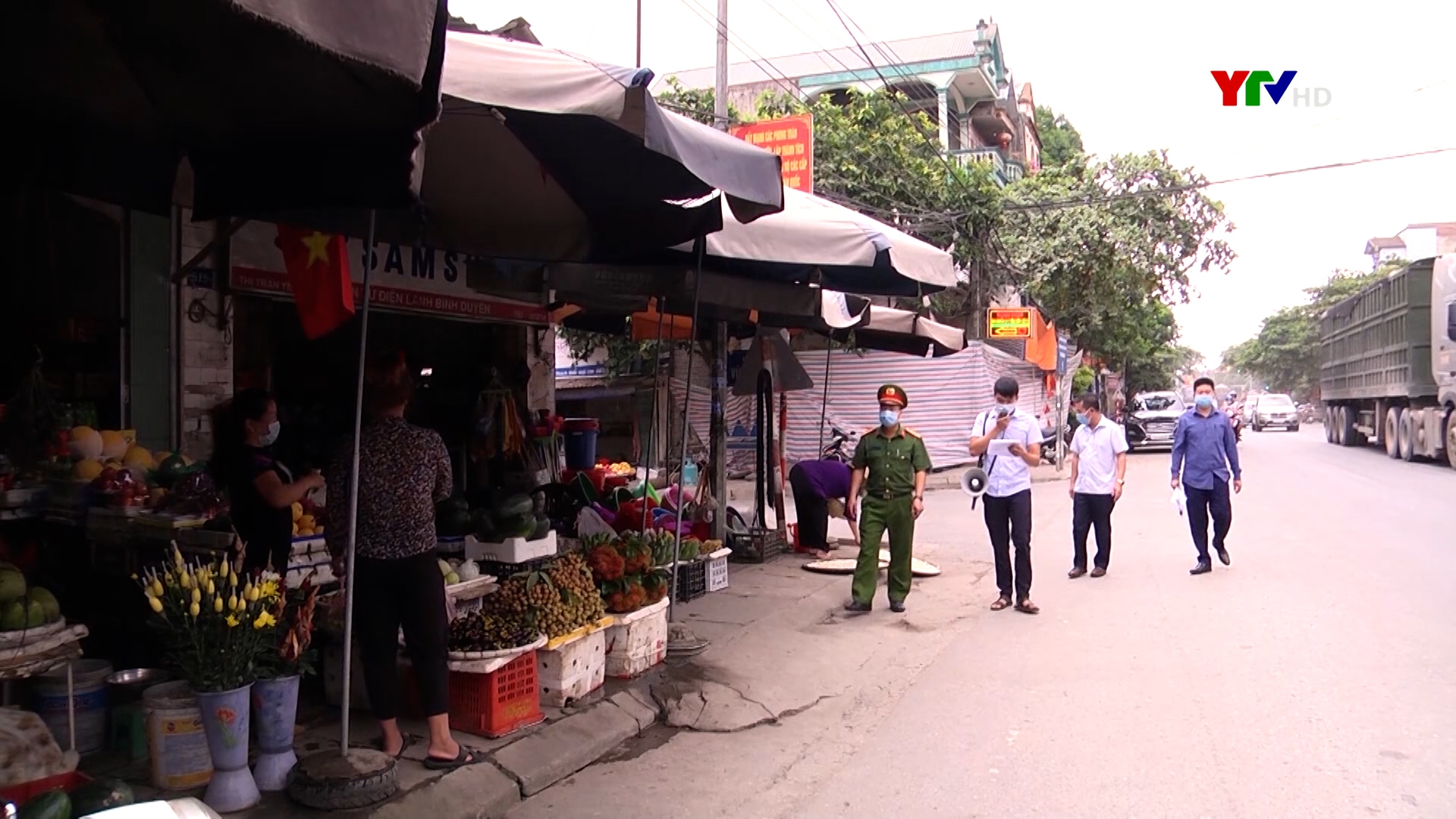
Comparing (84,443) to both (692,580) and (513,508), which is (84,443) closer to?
(513,508)

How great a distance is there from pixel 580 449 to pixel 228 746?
6.45m

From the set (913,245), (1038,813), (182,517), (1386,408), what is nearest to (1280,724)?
(1038,813)

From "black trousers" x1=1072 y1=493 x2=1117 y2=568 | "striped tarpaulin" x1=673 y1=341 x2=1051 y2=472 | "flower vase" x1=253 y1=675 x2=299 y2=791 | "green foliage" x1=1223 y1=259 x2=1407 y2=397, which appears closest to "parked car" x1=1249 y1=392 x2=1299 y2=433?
"green foliage" x1=1223 y1=259 x2=1407 y2=397

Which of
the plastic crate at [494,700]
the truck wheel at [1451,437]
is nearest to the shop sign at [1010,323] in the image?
the truck wheel at [1451,437]

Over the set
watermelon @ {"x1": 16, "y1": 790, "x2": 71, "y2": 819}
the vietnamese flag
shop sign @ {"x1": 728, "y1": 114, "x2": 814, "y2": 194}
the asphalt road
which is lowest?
Answer: the asphalt road

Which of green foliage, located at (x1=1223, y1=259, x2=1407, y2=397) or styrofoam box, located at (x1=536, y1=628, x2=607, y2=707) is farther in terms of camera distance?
green foliage, located at (x1=1223, y1=259, x2=1407, y2=397)

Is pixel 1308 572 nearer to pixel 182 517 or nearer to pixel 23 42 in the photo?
pixel 182 517

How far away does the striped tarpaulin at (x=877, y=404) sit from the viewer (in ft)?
66.9

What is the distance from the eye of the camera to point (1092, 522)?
30.8 feet

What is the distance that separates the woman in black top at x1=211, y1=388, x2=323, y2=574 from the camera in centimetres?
473

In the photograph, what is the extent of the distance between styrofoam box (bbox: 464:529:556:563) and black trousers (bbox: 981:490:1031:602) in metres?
3.82

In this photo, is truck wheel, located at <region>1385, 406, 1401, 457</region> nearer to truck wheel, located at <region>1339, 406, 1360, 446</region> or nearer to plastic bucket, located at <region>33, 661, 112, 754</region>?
truck wheel, located at <region>1339, 406, 1360, 446</region>

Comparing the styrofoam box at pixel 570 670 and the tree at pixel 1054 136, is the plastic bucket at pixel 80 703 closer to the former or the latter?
the styrofoam box at pixel 570 670

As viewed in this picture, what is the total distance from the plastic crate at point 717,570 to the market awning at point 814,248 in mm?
2192
